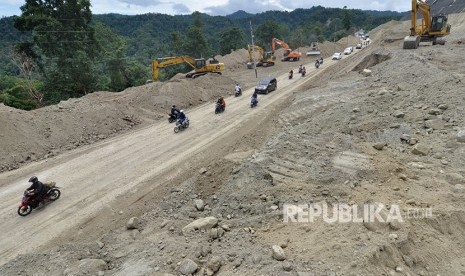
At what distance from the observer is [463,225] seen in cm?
802

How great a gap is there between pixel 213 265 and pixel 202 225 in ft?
5.83

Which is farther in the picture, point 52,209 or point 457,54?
point 457,54

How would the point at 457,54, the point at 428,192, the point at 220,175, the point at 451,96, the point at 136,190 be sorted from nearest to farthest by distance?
the point at 428,192 → the point at 220,175 → the point at 136,190 → the point at 451,96 → the point at 457,54

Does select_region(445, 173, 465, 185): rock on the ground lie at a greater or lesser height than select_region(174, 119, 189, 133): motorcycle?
lesser

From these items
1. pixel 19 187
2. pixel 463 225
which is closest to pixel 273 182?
pixel 463 225

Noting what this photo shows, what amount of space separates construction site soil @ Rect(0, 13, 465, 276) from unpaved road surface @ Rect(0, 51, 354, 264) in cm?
7

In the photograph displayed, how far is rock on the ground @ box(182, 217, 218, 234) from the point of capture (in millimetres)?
9117

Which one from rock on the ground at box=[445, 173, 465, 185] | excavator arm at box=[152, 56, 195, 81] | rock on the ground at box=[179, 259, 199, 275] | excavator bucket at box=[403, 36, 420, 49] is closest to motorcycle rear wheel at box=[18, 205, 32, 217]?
rock on the ground at box=[179, 259, 199, 275]

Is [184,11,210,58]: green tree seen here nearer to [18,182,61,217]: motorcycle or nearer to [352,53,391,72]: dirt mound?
[352,53,391,72]: dirt mound

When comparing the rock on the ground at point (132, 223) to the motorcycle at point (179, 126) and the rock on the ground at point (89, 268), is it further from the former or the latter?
the motorcycle at point (179, 126)

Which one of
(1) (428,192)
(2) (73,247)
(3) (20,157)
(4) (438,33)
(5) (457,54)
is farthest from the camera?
(4) (438,33)

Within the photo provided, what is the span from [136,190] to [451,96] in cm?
1476

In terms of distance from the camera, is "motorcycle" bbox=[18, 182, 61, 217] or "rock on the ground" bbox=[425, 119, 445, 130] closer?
"motorcycle" bbox=[18, 182, 61, 217]

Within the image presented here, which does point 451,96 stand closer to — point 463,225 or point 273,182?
point 463,225
